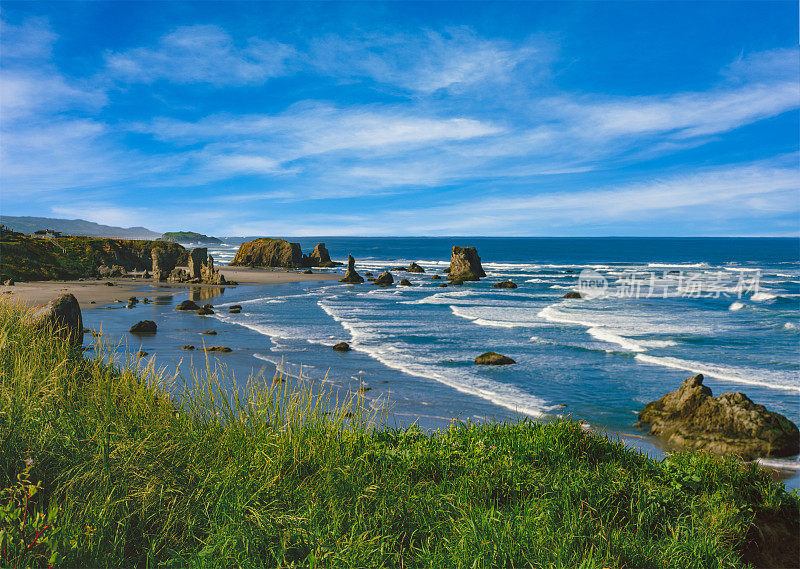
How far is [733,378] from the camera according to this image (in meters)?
17.7

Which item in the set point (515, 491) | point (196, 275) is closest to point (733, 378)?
point (515, 491)

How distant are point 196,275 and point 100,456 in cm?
5731

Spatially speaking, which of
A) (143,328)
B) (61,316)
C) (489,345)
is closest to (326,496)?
(61,316)

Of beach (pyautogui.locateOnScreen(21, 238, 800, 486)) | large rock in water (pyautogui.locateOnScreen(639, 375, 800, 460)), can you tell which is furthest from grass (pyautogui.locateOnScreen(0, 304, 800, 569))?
large rock in water (pyautogui.locateOnScreen(639, 375, 800, 460))

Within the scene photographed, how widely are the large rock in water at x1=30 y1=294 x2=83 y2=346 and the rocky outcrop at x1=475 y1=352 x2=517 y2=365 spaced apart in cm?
1337

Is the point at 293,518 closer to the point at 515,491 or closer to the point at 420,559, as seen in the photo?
the point at 420,559

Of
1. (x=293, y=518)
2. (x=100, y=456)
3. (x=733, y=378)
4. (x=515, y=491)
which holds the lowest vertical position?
(x=733, y=378)

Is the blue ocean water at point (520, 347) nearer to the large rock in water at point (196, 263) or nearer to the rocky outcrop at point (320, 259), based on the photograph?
the large rock in water at point (196, 263)

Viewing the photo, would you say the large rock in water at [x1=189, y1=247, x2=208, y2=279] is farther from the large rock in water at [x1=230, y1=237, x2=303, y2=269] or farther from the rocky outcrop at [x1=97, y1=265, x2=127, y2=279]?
the large rock in water at [x1=230, y1=237, x2=303, y2=269]

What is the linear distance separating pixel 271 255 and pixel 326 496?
8727 cm

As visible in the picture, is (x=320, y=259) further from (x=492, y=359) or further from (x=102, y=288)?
(x=492, y=359)

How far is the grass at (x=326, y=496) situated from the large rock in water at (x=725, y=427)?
15.3 ft

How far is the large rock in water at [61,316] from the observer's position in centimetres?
1237

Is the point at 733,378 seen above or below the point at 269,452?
below
